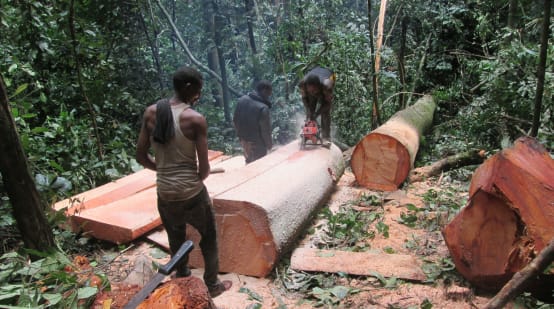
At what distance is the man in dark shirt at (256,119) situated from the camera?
5.63 m

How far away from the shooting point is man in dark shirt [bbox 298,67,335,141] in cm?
475

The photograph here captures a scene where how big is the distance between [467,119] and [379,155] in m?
2.05

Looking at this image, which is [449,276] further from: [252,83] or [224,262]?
[252,83]

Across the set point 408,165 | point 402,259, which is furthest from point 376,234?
point 408,165

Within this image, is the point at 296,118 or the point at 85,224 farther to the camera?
the point at 296,118

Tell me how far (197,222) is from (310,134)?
7.83ft

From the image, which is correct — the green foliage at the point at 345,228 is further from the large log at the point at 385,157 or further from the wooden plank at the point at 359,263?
the large log at the point at 385,157

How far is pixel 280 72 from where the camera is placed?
9.53m

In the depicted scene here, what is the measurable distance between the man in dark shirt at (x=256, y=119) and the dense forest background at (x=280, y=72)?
1.84 m

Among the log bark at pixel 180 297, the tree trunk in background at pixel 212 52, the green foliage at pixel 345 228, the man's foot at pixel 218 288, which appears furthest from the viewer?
the tree trunk in background at pixel 212 52

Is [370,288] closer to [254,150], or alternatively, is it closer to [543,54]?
[543,54]

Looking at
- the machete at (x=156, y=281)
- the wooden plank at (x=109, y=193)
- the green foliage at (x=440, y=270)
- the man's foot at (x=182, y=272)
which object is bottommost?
the green foliage at (x=440, y=270)

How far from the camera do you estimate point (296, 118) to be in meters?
8.77

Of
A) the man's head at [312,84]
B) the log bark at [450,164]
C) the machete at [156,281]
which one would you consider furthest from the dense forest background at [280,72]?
the machete at [156,281]
